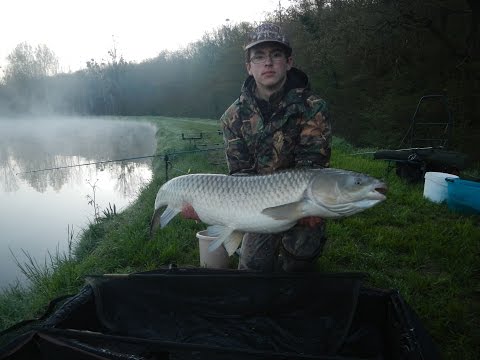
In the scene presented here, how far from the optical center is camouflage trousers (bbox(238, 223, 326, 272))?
2.00m

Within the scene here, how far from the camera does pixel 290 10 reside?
566 inches

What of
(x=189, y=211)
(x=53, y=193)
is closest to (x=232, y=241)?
(x=189, y=211)

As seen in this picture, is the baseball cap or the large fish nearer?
the large fish

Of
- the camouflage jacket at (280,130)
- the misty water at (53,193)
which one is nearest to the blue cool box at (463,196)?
the camouflage jacket at (280,130)

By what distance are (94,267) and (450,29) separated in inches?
390

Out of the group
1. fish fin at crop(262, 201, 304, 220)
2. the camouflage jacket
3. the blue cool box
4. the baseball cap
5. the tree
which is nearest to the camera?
fish fin at crop(262, 201, 304, 220)

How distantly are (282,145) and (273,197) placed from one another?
50 cm

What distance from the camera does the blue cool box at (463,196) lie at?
10.3 feet

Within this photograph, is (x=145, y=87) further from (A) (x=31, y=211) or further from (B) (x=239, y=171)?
(B) (x=239, y=171)

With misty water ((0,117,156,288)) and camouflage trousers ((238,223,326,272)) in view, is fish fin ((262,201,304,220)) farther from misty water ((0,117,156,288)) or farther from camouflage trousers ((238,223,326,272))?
misty water ((0,117,156,288))

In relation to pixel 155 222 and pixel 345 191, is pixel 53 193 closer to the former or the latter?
pixel 155 222

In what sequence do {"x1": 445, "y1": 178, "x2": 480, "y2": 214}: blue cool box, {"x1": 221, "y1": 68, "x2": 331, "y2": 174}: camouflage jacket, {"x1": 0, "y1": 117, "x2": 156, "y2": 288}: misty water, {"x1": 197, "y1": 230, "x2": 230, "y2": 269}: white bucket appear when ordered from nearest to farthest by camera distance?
{"x1": 221, "y1": 68, "x2": 331, "y2": 174}: camouflage jacket
{"x1": 197, "y1": 230, "x2": 230, "y2": 269}: white bucket
{"x1": 445, "y1": 178, "x2": 480, "y2": 214}: blue cool box
{"x1": 0, "y1": 117, "x2": 156, "y2": 288}: misty water

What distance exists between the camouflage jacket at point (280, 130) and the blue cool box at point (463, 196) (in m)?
1.78

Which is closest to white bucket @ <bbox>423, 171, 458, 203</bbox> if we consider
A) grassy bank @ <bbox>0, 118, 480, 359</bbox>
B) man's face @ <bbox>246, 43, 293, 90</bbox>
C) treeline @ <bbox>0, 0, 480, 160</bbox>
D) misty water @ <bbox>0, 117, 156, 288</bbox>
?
grassy bank @ <bbox>0, 118, 480, 359</bbox>
